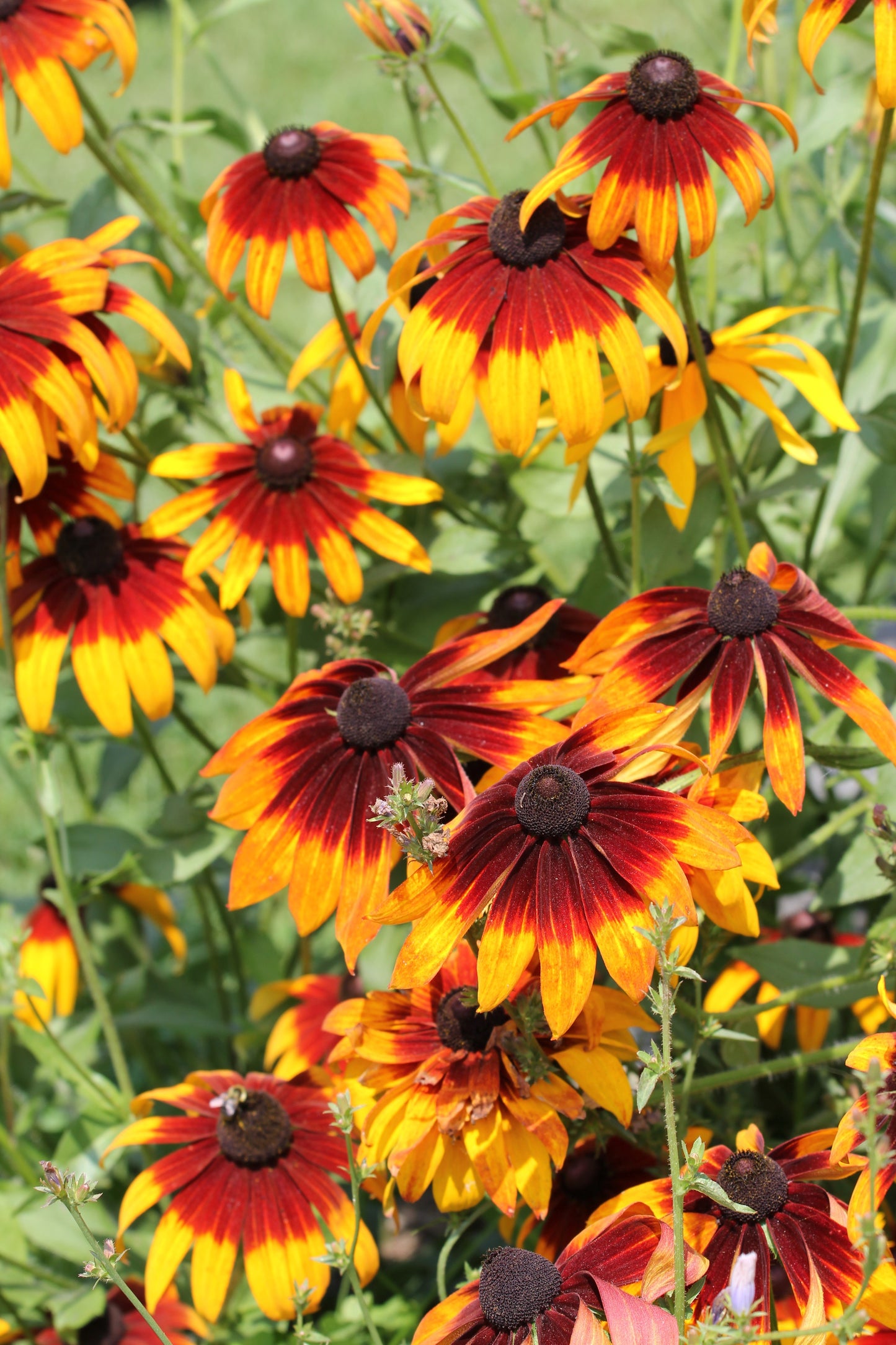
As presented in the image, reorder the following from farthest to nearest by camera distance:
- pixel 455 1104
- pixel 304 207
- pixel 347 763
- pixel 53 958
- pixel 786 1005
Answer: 1. pixel 53 958
2. pixel 304 207
3. pixel 786 1005
4. pixel 347 763
5. pixel 455 1104

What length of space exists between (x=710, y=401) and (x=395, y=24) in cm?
58

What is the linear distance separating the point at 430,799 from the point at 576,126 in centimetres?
158

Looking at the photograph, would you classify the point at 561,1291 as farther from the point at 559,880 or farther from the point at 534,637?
the point at 534,637

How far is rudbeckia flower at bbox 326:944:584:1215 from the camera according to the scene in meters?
0.97

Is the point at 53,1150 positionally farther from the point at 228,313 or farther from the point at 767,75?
the point at 767,75

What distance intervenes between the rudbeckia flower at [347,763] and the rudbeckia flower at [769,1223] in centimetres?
30

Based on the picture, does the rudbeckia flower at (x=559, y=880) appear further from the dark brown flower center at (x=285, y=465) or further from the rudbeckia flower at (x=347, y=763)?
the dark brown flower center at (x=285, y=465)

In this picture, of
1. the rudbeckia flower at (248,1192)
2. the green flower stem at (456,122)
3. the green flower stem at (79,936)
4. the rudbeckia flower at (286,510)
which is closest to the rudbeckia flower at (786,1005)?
the rudbeckia flower at (248,1192)

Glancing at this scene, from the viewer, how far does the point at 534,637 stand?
1299 millimetres

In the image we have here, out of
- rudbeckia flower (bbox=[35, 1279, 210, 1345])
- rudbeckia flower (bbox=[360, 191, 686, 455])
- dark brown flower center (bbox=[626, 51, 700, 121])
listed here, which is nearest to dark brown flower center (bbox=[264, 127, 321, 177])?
rudbeckia flower (bbox=[360, 191, 686, 455])

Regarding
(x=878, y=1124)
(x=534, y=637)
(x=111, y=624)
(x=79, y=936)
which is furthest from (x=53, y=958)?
(x=878, y=1124)

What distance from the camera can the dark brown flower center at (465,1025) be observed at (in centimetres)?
101

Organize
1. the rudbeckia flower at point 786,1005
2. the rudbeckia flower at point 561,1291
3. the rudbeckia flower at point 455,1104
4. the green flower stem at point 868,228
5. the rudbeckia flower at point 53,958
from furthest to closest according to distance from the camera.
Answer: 1. the rudbeckia flower at point 53,958
2. the rudbeckia flower at point 786,1005
3. the green flower stem at point 868,228
4. the rudbeckia flower at point 455,1104
5. the rudbeckia flower at point 561,1291

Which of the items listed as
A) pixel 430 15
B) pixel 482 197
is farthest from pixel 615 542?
pixel 430 15
